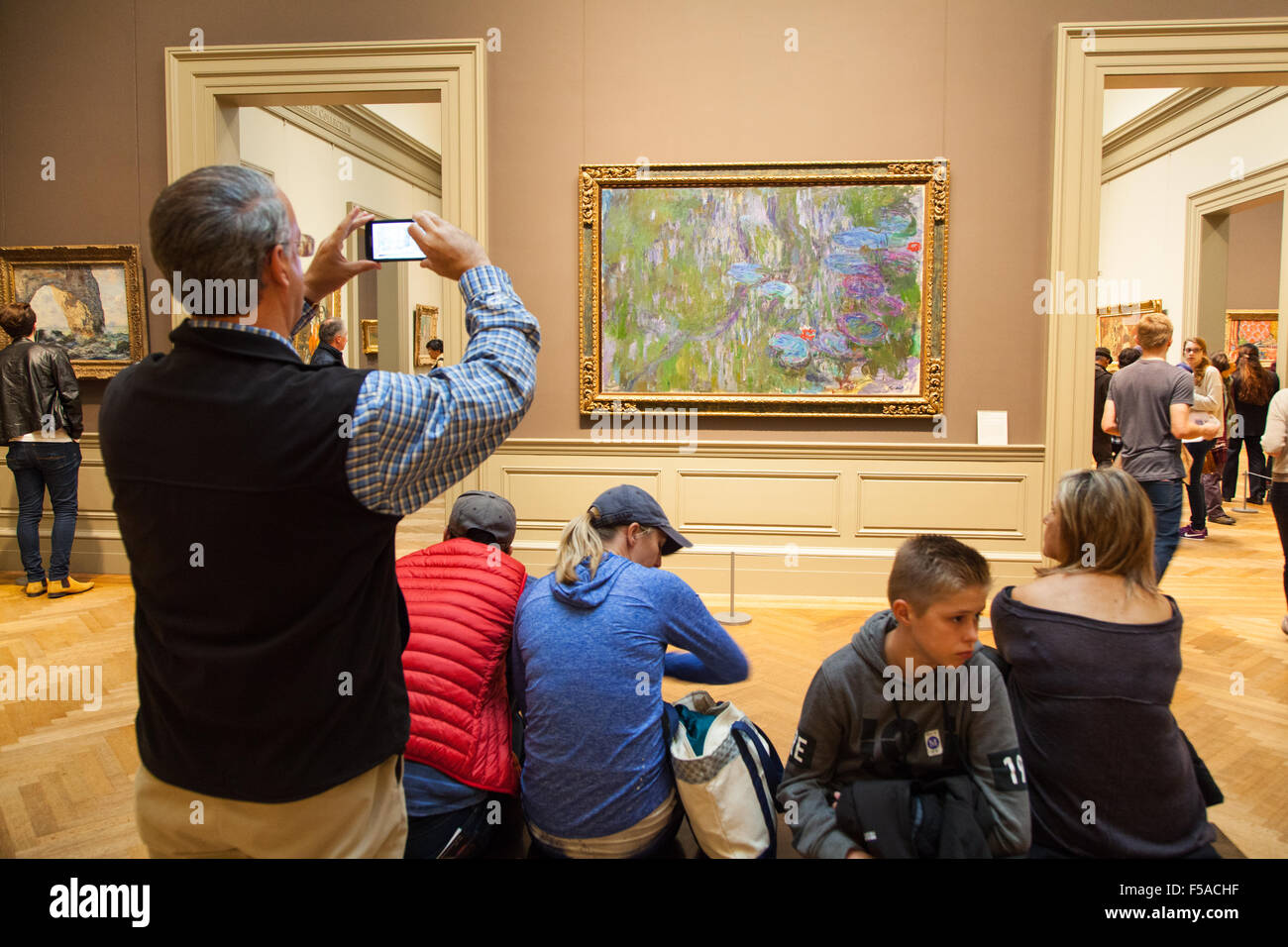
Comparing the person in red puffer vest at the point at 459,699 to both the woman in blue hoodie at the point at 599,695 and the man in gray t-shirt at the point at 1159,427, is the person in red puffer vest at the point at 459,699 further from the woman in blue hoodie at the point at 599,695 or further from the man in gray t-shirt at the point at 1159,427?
the man in gray t-shirt at the point at 1159,427

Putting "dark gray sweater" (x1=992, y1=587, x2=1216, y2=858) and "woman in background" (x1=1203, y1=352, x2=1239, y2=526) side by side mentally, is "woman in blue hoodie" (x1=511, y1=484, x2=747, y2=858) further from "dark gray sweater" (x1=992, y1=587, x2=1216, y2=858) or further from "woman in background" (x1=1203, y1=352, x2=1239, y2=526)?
"woman in background" (x1=1203, y1=352, x2=1239, y2=526)

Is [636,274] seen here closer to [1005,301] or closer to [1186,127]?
Answer: [1005,301]

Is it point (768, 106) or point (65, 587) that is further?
point (65, 587)

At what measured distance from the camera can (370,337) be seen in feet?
36.5

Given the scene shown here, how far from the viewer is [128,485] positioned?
1.13 meters

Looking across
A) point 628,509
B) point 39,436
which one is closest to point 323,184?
point 39,436

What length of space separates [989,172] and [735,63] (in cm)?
199

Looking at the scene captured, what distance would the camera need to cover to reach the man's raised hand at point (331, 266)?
59.8 inches

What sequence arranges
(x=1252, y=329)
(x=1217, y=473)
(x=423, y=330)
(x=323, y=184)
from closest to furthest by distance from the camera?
(x=1217, y=473) → (x=323, y=184) → (x=423, y=330) → (x=1252, y=329)

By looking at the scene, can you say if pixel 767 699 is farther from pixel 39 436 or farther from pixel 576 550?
pixel 39 436

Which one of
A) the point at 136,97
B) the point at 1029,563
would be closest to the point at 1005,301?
the point at 1029,563

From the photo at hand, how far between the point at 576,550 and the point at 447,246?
1.14 meters

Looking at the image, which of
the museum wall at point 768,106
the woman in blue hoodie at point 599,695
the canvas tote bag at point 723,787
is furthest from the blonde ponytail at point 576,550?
the museum wall at point 768,106

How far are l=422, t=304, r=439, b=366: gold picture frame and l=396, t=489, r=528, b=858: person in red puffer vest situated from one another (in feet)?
30.9
